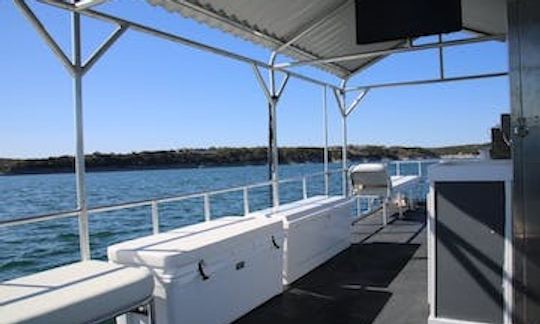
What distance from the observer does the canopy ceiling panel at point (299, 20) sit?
182 inches

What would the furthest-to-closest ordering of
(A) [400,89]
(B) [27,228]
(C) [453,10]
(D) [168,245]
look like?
(B) [27,228] < (A) [400,89] < (C) [453,10] < (D) [168,245]

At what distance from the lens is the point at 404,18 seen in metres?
4.95

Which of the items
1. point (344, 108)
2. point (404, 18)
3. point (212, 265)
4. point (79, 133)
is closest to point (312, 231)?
point (212, 265)

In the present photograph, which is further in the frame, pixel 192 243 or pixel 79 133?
pixel 192 243

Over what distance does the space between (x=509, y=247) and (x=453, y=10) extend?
8.33 feet

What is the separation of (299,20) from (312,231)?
2.16 metres

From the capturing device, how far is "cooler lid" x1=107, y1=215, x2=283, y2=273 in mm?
3094

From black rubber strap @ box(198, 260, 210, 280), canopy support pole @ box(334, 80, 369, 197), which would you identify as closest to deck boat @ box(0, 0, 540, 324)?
black rubber strap @ box(198, 260, 210, 280)

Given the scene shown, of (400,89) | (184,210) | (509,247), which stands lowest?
(184,210)

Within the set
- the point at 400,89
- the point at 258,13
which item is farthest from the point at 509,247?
the point at 400,89

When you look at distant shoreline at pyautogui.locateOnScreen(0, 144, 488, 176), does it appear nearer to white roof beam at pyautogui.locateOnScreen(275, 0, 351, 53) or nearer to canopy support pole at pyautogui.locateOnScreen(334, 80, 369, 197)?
canopy support pole at pyautogui.locateOnScreen(334, 80, 369, 197)

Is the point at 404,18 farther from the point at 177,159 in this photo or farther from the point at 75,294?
the point at 177,159

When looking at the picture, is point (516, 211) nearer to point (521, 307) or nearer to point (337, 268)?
point (521, 307)

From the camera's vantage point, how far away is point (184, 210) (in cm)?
1852
